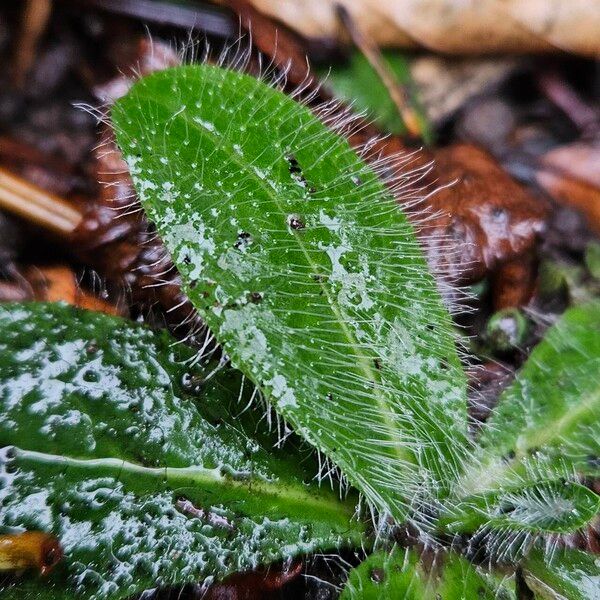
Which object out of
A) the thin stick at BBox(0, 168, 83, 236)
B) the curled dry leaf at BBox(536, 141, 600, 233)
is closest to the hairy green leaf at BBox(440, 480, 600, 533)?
the curled dry leaf at BBox(536, 141, 600, 233)

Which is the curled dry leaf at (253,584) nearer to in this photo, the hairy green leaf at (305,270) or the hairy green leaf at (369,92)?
the hairy green leaf at (305,270)

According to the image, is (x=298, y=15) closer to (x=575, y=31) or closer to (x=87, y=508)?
(x=575, y=31)

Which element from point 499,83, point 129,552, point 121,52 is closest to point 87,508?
point 129,552

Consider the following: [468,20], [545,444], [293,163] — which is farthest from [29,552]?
[468,20]

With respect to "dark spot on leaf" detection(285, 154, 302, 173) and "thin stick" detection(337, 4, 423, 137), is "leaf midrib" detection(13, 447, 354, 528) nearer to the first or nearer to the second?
"dark spot on leaf" detection(285, 154, 302, 173)

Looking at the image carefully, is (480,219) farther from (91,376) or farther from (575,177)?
(91,376)
